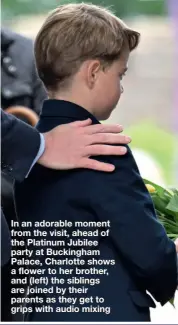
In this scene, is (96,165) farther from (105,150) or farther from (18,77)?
(18,77)

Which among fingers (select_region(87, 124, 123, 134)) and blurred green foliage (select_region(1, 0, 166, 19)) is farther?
blurred green foliage (select_region(1, 0, 166, 19))

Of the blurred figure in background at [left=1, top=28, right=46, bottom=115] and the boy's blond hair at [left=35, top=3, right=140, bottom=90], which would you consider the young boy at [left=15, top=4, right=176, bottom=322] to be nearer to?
the boy's blond hair at [left=35, top=3, right=140, bottom=90]

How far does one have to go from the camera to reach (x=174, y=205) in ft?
4.09

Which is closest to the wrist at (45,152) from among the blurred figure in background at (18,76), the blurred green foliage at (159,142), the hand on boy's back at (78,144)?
the hand on boy's back at (78,144)

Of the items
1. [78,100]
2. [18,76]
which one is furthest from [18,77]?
[78,100]

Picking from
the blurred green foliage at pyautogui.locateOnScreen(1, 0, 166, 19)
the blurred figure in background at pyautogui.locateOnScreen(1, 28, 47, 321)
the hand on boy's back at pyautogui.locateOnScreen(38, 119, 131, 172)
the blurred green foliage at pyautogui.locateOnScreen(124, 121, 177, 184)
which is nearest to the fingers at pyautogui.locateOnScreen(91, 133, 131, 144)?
the hand on boy's back at pyautogui.locateOnScreen(38, 119, 131, 172)

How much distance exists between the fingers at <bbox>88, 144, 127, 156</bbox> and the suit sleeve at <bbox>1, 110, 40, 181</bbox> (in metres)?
0.07

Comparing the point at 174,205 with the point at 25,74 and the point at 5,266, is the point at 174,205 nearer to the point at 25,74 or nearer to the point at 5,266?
the point at 5,266

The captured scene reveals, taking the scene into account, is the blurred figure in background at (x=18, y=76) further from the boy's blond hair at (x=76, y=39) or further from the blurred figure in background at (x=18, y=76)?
the boy's blond hair at (x=76, y=39)

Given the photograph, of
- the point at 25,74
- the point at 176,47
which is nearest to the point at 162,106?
the point at 176,47

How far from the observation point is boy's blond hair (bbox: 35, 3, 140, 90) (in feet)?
3.66

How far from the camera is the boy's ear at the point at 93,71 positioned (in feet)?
3.68

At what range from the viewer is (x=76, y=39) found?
1113 mm

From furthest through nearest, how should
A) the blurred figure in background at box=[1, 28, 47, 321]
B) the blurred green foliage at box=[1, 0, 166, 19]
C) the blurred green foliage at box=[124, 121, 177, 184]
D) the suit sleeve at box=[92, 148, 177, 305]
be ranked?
the blurred green foliage at box=[124, 121, 177, 184] < the blurred green foliage at box=[1, 0, 166, 19] < the blurred figure in background at box=[1, 28, 47, 321] < the suit sleeve at box=[92, 148, 177, 305]
